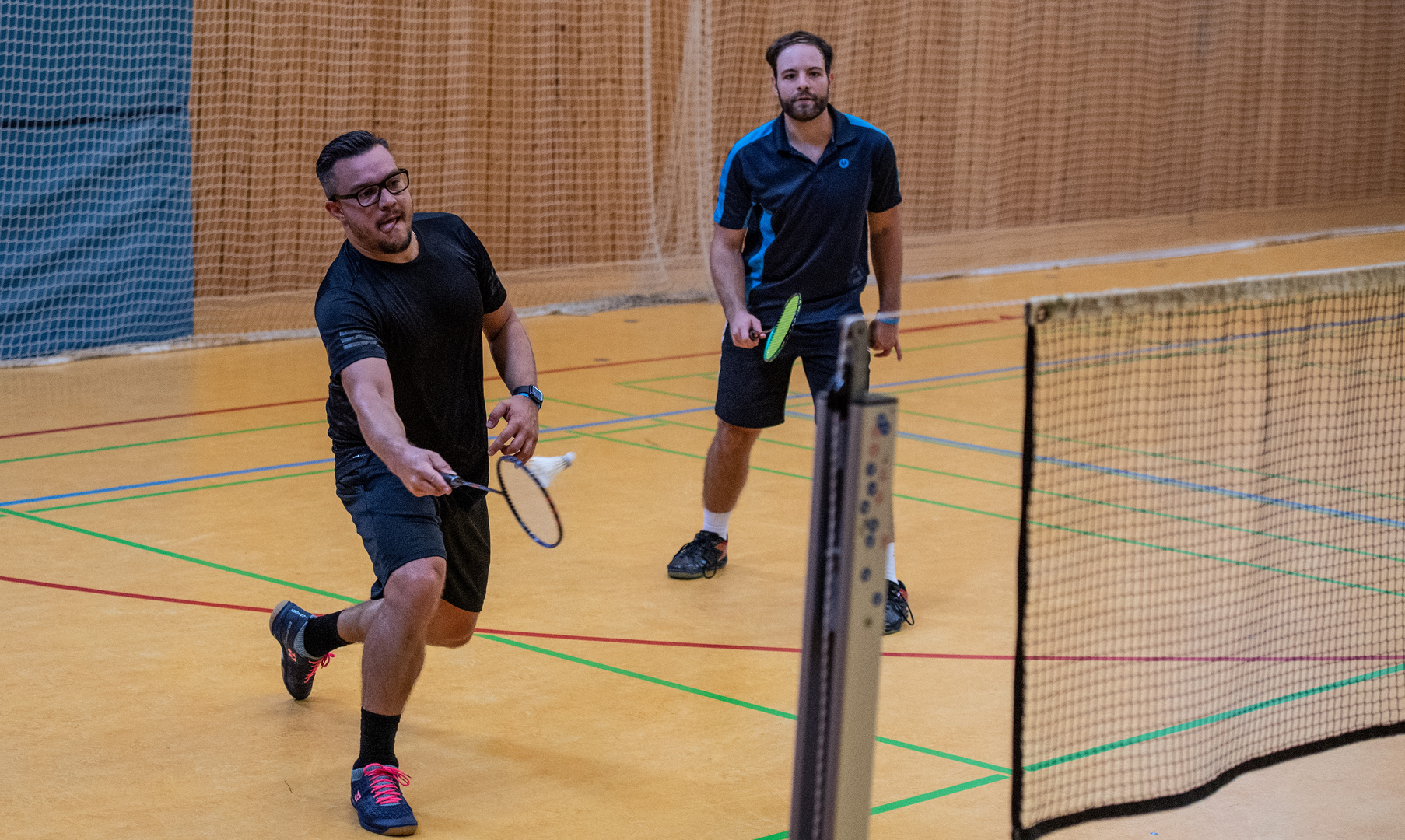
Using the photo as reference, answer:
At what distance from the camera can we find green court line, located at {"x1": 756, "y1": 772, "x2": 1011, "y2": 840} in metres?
3.90

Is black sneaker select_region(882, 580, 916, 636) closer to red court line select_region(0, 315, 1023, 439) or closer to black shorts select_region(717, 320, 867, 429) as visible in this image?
black shorts select_region(717, 320, 867, 429)

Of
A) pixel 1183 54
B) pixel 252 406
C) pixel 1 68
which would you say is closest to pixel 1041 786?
pixel 252 406

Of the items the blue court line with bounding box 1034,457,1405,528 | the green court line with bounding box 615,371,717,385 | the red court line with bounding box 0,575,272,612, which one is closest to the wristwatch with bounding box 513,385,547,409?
the red court line with bounding box 0,575,272,612

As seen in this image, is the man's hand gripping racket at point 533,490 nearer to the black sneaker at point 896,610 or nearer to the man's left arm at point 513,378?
the man's left arm at point 513,378

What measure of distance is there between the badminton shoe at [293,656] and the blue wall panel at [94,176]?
6295 millimetres

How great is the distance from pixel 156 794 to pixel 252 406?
5160 mm

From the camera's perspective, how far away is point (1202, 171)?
18.6 m

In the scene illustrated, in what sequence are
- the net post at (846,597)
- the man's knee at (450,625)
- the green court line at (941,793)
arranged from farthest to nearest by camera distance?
the man's knee at (450,625) → the green court line at (941,793) → the net post at (846,597)

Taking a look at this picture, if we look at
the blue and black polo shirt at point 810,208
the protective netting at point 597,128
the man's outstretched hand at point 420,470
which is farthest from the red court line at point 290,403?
the man's outstretched hand at point 420,470

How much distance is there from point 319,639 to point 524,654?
2.84 feet

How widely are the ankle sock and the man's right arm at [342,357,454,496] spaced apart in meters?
0.86

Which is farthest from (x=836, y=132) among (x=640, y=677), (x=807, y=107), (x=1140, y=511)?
(x=640, y=677)

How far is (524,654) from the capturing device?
5.07 metres

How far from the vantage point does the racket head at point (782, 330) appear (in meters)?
5.05
